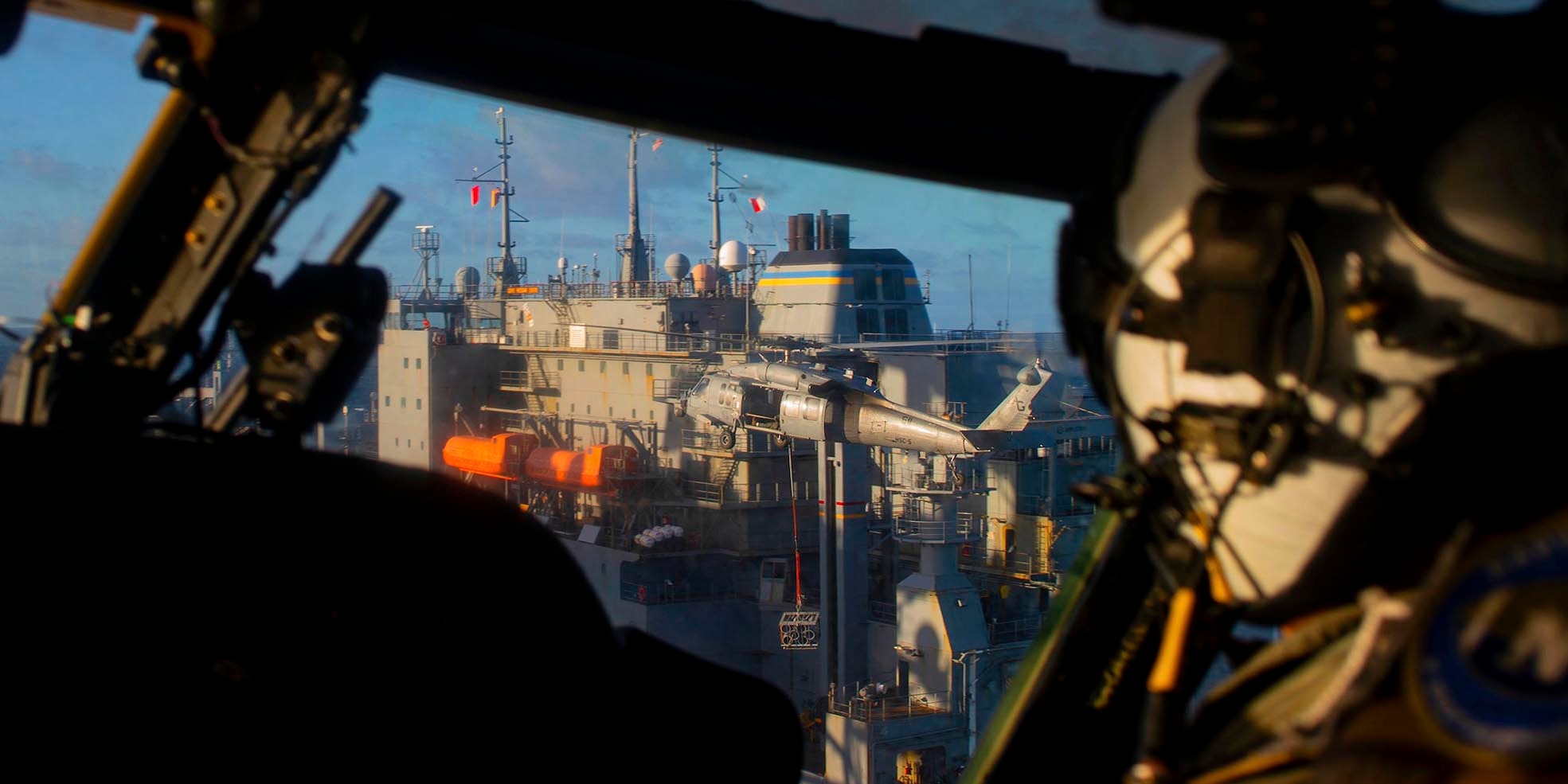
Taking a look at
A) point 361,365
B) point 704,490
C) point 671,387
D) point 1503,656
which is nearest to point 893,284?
point 671,387

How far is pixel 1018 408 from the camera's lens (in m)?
19.8

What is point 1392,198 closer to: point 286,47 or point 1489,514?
point 1489,514

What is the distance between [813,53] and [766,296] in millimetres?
24067

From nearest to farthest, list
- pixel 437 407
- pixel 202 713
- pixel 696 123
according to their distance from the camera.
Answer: pixel 202 713 < pixel 696 123 < pixel 437 407

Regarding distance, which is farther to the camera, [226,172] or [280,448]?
[226,172]

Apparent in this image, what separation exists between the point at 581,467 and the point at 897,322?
7.77m

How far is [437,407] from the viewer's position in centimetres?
2203

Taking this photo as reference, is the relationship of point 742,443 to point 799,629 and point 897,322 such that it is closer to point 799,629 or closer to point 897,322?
point 799,629

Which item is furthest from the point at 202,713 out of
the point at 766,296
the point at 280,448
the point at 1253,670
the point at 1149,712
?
the point at 766,296

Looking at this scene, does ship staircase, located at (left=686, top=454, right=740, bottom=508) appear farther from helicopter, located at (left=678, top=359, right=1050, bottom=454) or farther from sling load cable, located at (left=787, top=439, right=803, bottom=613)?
helicopter, located at (left=678, top=359, right=1050, bottom=454)

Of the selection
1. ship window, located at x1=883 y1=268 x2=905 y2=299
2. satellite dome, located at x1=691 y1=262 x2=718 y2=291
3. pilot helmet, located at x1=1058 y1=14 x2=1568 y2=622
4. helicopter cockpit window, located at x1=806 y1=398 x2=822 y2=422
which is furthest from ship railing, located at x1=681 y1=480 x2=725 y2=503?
pilot helmet, located at x1=1058 y1=14 x2=1568 y2=622

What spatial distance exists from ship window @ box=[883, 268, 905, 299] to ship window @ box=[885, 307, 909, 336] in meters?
0.30

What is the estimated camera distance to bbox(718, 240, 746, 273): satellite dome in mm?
27453

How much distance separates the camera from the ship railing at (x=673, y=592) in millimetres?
22797
